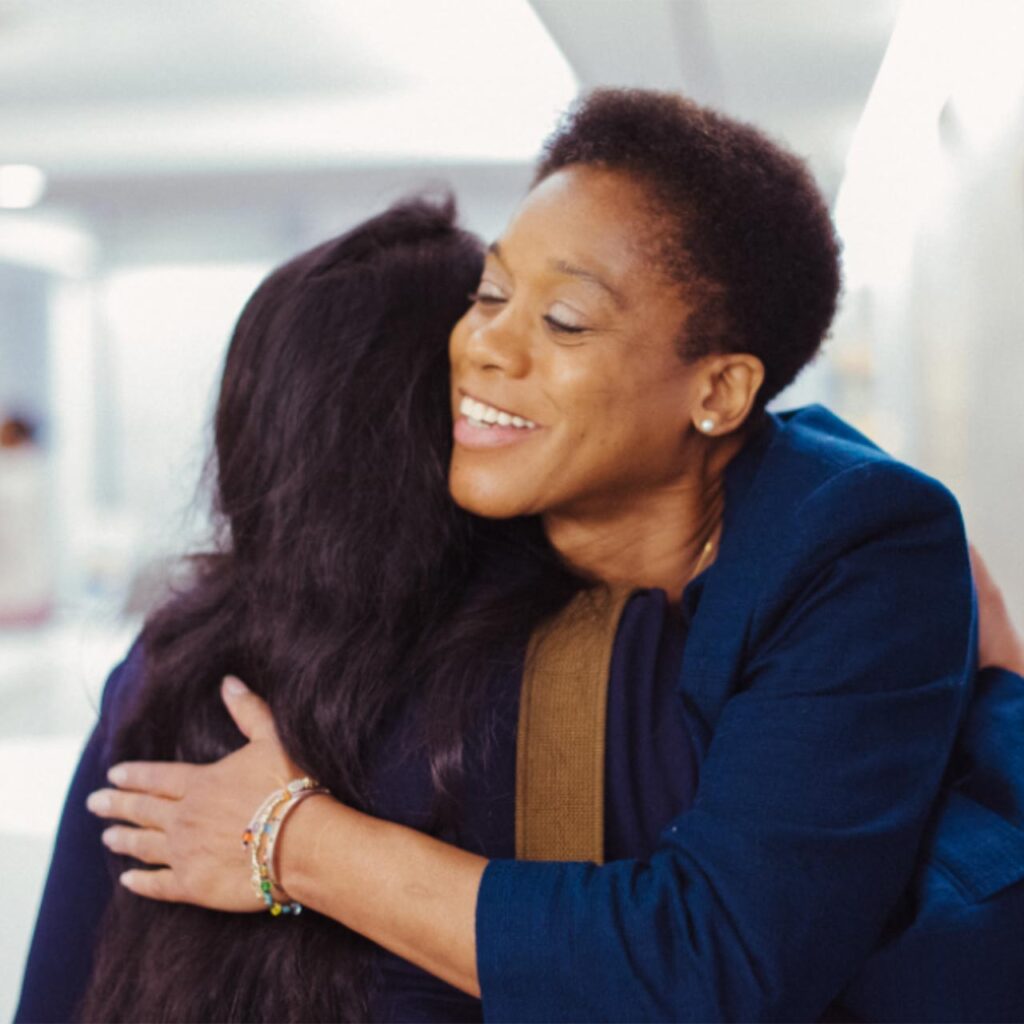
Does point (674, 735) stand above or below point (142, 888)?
above

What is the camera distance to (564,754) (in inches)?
46.9

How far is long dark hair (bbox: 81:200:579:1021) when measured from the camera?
4.09 feet

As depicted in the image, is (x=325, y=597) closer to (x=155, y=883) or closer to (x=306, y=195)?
(x=155, y=883)

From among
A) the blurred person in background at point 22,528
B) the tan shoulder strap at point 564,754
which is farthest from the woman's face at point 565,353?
the blurred person in background at point 22,528

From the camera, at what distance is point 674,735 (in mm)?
1230

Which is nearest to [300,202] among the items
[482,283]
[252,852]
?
[482,283]

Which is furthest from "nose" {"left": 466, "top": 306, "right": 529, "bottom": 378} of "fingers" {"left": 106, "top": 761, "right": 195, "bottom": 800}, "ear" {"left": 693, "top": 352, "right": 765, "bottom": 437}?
"fingers" {"left": 106, "top": 761, "right": 195, "bottom": 800}

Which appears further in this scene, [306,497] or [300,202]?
[300,202]

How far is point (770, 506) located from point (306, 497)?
0.51 metres

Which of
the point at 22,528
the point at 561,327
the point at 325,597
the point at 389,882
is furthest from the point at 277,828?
the point at 22,528

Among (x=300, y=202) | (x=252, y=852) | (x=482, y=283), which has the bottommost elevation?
(x=252, y=852)

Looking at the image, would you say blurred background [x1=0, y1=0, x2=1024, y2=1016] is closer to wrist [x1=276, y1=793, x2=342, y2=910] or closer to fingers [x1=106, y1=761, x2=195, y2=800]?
fingers [x1=106, y1=761, x2=195, y2=800]

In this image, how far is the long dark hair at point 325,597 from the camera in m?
1.25

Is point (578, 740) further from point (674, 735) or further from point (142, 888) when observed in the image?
point (142, 888)
